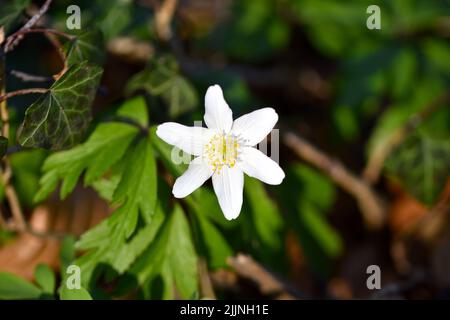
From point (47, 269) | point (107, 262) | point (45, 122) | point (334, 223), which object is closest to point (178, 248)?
point (107, 262)

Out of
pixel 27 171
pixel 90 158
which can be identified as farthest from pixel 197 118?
pixel 27 171

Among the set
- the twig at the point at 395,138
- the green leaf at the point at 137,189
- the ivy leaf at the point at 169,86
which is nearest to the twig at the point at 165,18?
the ivy leaf at the point at 169,86

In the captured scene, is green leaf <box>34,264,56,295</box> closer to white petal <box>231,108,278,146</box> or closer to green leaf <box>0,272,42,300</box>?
green leaf <box>0,272,42,300</box>

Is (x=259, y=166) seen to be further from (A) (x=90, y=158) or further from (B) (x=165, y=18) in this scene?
(B) (x=165, y=18)

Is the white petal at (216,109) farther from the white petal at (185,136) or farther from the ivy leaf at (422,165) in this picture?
the ivy leaf at (422,165)

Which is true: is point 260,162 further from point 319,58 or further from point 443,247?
point 319,58

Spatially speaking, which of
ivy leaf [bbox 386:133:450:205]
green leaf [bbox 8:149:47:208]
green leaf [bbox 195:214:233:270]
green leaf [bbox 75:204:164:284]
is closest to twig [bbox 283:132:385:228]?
ivy leaf [bbox 386:133:450:205]

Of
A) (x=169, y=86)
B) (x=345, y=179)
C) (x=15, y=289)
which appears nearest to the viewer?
(x=15, y=289)
